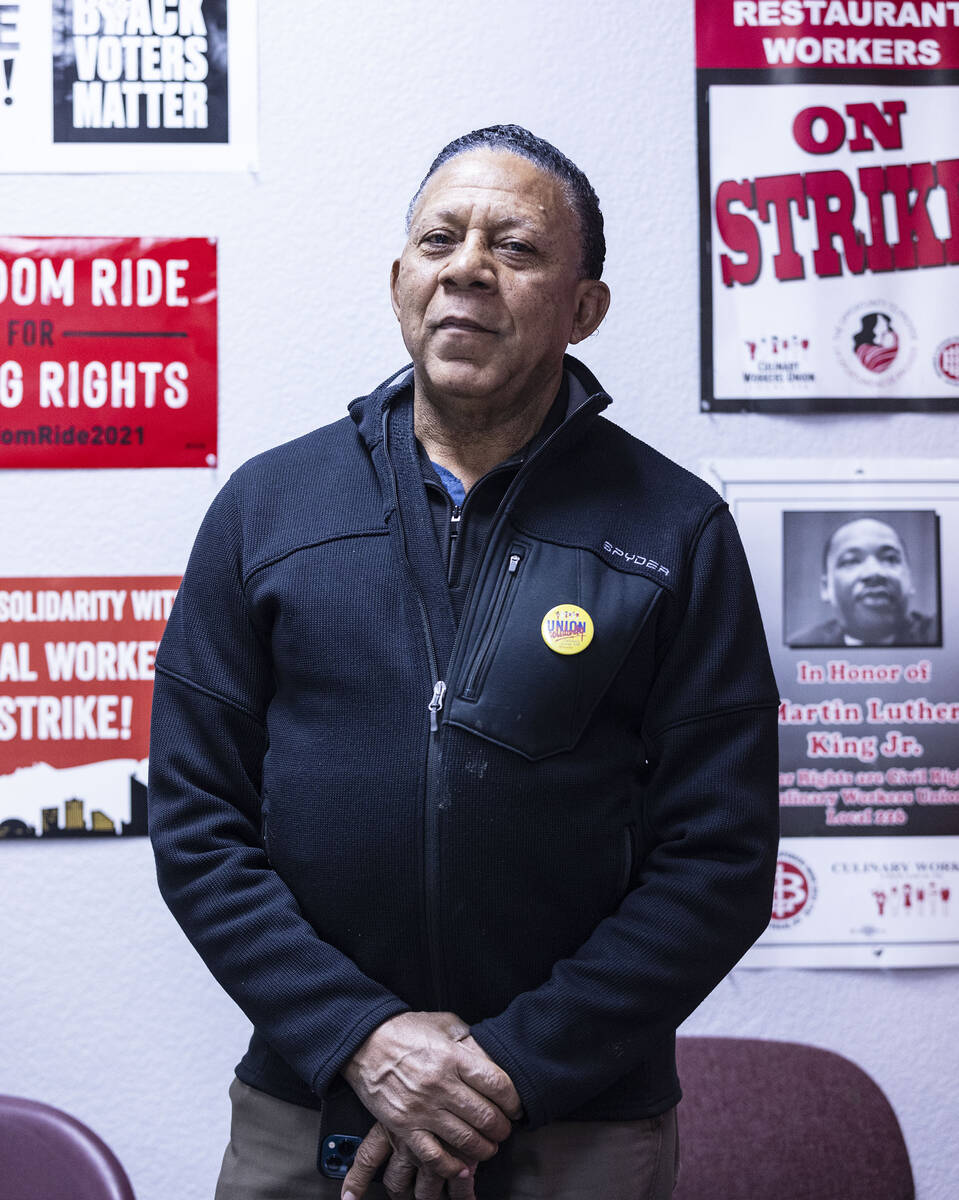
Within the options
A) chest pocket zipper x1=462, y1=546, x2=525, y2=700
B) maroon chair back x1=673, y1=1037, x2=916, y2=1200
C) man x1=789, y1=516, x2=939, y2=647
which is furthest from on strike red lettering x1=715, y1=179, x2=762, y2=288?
maroon chair back x1=673, y1=1037, x2=916, y2=1200

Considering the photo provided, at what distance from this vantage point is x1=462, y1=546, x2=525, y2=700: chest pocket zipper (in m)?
0.94

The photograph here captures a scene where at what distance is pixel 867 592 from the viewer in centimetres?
148

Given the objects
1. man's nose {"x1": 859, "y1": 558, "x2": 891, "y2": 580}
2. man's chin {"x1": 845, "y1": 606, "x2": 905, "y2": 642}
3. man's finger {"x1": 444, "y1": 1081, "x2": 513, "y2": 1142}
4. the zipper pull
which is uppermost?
man's nose {"x1": 859, "y1": 558, "x2": 891, "y2": 580}

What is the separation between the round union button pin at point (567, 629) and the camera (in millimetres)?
950

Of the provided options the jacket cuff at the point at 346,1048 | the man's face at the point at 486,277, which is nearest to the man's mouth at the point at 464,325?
the man's face at the point at 486,277

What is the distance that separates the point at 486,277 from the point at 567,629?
0.32 meters

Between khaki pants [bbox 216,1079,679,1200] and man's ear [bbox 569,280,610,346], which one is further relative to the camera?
man's ear [bbox 569,280,610,346]

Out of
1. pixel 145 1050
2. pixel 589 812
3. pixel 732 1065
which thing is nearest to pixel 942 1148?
pixel 732 1065

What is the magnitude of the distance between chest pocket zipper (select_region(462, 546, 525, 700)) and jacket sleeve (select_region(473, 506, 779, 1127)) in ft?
0.49

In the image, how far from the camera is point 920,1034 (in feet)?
4.83

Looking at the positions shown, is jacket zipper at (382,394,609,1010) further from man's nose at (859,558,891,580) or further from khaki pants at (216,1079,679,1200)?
man's nose at (859,558,891,580)

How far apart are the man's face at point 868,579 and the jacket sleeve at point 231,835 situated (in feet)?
2.65

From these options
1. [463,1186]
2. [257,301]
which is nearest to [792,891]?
[463,1186]

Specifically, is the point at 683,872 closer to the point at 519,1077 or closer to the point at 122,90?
the point at 519,1077
